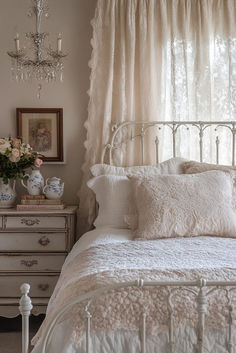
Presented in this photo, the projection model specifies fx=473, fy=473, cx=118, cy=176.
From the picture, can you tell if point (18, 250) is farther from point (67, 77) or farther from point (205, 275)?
point (205, 275)

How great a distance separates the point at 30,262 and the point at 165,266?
1.49 m

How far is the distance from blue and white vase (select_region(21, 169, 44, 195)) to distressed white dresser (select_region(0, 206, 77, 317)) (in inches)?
8.8

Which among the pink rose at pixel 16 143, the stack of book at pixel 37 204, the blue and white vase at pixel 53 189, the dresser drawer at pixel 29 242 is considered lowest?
the dresser drawer at pixel 29 242

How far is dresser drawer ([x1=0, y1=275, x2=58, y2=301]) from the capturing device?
121 inches

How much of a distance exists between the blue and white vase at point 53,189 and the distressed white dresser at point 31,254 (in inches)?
7.1

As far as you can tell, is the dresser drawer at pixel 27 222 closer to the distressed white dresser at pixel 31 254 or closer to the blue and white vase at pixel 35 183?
the distressed white dresser at pixel 31 254

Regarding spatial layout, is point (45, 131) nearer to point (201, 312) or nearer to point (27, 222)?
point (27, 222)

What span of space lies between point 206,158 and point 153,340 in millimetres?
2096

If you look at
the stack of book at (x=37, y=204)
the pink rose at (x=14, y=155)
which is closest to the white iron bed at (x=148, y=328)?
the stack of book at (x=37, y=204)

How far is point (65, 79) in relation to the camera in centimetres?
350

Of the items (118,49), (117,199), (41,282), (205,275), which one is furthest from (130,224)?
(118,49)

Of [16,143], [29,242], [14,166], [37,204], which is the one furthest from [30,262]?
[16,143]

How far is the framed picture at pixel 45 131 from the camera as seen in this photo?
3.49 m

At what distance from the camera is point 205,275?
162 centimetres
